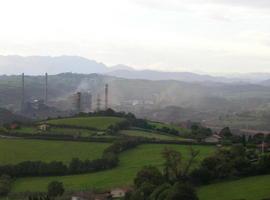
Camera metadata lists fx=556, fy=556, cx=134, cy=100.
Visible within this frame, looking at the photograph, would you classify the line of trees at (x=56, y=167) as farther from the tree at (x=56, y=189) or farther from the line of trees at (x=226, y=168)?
the line of trees at (x=226, y=168)

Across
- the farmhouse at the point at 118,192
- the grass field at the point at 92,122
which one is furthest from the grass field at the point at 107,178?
the grass field at the point at 92,122

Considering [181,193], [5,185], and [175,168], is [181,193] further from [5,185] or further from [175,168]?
[5,185]

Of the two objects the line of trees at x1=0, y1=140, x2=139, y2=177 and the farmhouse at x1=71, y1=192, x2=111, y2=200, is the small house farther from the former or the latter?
the farmhouse at x1=71, y1=192, x2=111, y2=200

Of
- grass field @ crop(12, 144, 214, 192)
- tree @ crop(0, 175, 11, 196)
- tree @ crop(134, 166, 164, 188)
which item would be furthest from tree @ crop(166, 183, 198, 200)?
tree @ crop(0, 175, 11, 196)

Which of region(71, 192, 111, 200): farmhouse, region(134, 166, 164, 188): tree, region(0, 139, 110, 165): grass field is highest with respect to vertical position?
region(134, 166, 164, 188): tree

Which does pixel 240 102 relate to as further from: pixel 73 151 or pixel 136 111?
pixel 73 151

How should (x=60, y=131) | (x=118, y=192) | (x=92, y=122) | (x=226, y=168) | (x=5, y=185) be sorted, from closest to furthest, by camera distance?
(x=118, y=192) → (x=226, y=168) → (x=5, y=185) → (x=60, y=131) → (x=92, y=122)

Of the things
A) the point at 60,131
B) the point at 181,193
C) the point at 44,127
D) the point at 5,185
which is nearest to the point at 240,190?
the point at 181,193
